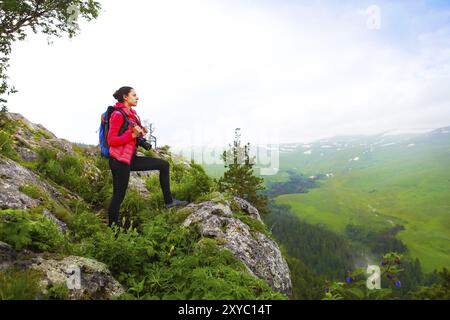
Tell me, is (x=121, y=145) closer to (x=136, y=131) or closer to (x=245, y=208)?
(x=136, y=131)

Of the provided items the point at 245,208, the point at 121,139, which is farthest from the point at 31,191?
the point at 245,208

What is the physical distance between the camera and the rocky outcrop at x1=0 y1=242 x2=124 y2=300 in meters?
3.88

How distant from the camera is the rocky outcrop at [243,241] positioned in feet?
20.8

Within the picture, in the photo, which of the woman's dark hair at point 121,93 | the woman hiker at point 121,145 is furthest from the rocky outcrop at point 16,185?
the woman's dark hair at point 121,93

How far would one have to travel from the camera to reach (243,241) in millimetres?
6773

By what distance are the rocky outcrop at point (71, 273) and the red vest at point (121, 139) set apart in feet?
8.46

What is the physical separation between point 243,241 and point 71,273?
3.70m

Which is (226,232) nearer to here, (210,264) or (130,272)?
(210,264)

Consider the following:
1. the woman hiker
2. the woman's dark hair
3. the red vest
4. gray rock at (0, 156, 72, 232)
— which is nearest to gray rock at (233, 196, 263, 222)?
the woman hiker

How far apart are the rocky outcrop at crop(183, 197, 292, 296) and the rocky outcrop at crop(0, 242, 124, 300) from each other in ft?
8.64

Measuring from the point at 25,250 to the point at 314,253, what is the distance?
19773cm

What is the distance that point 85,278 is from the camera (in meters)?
4.14

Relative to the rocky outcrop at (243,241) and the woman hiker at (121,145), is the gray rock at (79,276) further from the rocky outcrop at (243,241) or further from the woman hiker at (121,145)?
the rocky outcrop at (243,241)
